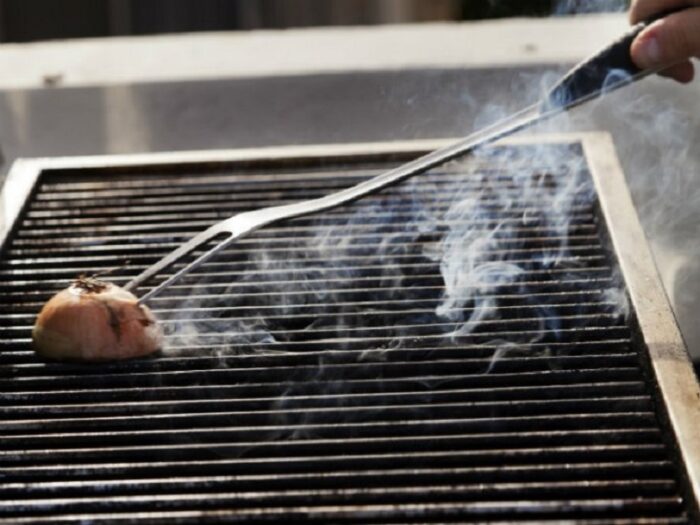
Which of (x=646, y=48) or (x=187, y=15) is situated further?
(x=187, y=15)

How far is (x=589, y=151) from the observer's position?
12.7 ft

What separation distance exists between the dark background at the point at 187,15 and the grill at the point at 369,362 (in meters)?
5.97

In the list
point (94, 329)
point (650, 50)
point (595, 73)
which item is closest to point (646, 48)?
point (650, 50)

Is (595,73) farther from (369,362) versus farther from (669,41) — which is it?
(369,362)

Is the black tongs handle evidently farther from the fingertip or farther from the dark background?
the dark background

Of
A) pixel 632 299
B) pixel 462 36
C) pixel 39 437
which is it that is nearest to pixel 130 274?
pixel 39 437

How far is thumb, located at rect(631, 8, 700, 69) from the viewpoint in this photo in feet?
10.0

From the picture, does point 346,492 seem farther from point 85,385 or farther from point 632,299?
point 632,299

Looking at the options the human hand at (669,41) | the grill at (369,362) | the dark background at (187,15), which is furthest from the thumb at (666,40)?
Answer: the dark background at (187,15)

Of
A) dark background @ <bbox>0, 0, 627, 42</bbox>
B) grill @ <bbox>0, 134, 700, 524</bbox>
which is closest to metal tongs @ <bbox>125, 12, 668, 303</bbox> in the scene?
grill @ <bbox>0, 134, 700, 524</bbox>

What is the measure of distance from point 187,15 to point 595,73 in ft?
23.2

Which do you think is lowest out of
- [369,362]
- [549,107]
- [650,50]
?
[369,362]

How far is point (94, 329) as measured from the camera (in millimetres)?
2959

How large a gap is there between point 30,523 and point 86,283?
762 millimetres
